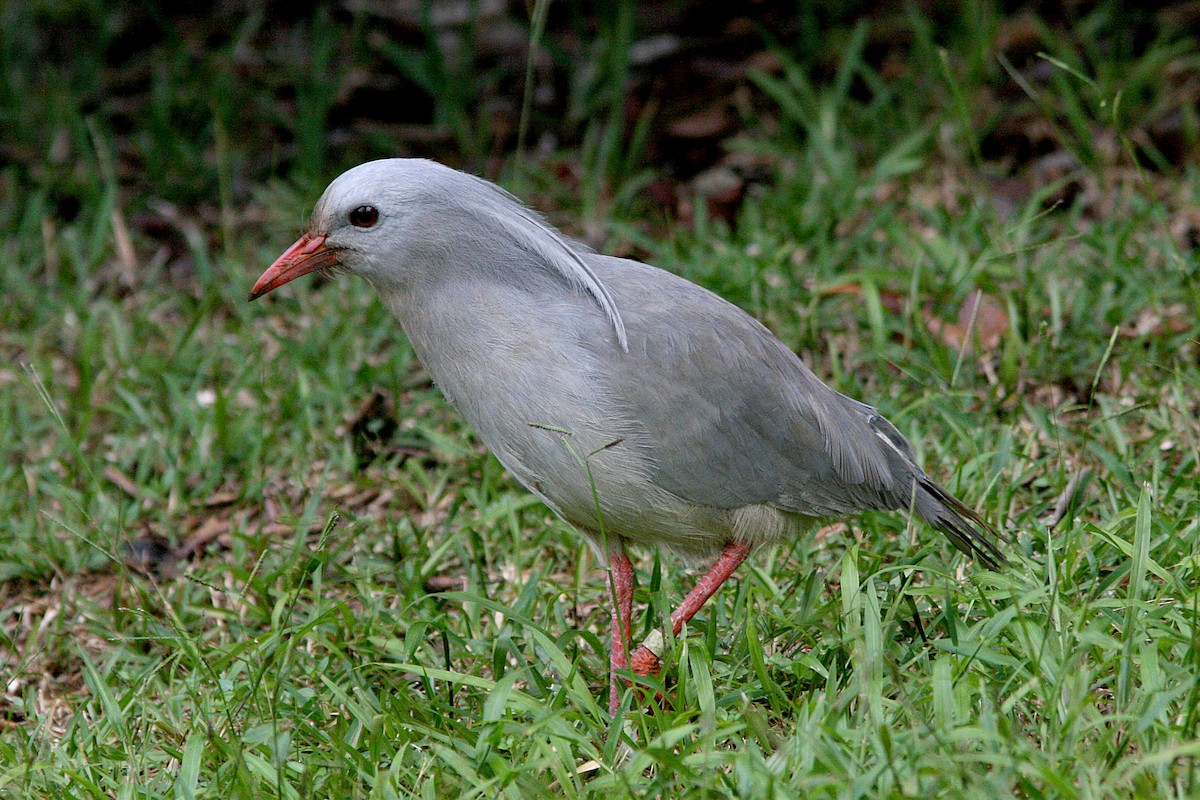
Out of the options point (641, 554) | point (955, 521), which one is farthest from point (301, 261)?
point (955, 521)

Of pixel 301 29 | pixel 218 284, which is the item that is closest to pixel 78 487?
pixel 218 284

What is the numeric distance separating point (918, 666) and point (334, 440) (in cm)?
250

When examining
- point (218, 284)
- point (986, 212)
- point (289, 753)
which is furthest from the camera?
point (218, 284)

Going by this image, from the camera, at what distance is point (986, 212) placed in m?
5.62

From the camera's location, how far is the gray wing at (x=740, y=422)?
3.43m

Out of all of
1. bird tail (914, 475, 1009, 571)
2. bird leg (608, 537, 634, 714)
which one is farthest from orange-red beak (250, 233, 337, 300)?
bird tail (914, 475, 1009, 571)

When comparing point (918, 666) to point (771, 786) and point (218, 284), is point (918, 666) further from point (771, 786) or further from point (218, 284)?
point (218, 284)

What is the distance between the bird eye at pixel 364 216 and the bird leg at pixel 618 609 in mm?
1095

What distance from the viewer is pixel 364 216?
353 cm

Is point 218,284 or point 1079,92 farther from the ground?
point 1079,92

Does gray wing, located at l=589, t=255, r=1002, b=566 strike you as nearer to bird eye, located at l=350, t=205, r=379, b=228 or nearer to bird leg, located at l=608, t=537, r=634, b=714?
bird leg, located at l=608, t=537, r=634, b=714

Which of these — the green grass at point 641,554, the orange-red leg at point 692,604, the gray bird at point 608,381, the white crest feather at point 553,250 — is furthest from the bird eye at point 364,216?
the orange-red leg at point 692,604

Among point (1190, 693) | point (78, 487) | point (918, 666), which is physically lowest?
point (78, 487)

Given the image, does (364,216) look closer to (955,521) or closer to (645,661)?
(645,661)
